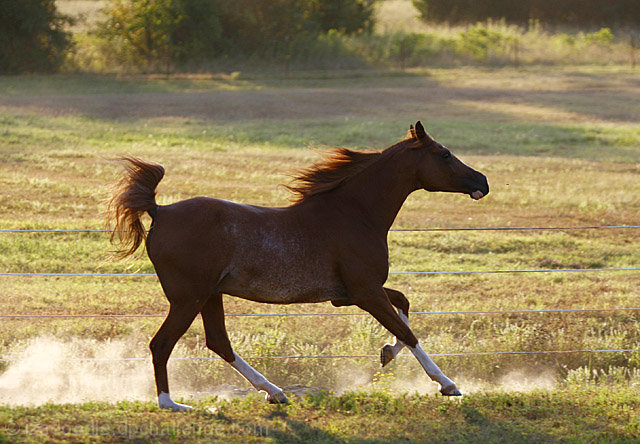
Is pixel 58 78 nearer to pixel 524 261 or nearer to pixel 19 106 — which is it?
pixel 19 106

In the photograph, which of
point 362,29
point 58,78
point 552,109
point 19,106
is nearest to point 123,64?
point 58,78

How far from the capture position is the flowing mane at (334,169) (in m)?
6.10

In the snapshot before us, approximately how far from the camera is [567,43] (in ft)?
143

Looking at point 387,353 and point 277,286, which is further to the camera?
→ point 387,353

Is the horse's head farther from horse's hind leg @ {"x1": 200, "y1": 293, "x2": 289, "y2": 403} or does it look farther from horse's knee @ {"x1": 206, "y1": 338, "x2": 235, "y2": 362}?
horse's knee @ {"x1": 206, "y1": 338, "x2": 235, "y2": 362}

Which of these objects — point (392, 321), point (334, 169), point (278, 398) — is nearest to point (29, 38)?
point (334, 169)

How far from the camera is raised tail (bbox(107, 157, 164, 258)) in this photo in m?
5.61

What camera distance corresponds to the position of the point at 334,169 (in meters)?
6.15

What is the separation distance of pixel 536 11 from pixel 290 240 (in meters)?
54.2

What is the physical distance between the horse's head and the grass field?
2.78 feet

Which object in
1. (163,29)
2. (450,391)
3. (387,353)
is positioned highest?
(163,29)

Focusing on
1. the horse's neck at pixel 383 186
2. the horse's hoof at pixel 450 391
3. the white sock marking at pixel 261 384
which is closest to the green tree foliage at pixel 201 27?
the horse's neck at pixel 383 186

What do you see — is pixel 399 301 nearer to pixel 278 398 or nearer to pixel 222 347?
pixel 278 398

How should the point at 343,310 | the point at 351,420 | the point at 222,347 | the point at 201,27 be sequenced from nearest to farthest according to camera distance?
the point at 351,420 → the point at 222,347 → the point at 343,310 → the point at 201,27
